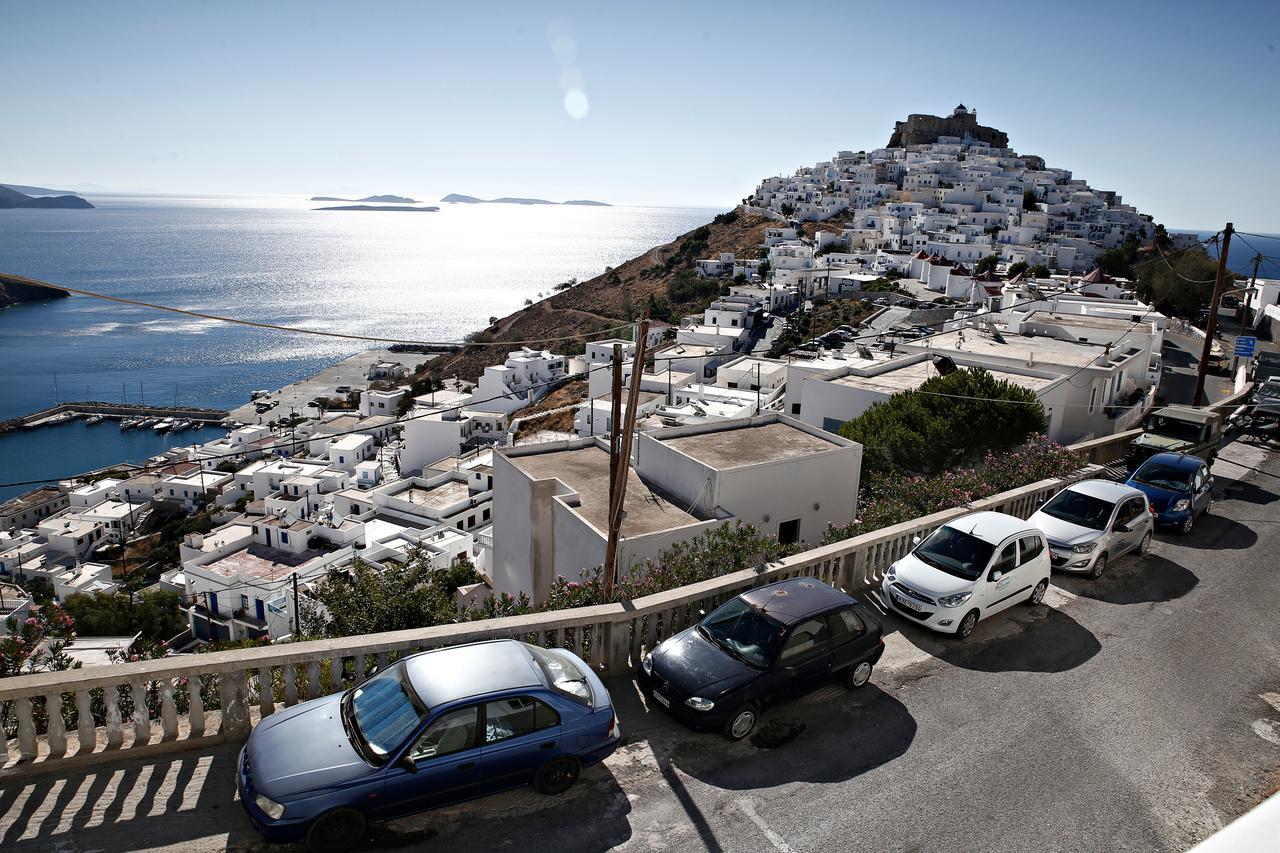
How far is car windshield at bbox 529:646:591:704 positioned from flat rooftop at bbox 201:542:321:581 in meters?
35.8

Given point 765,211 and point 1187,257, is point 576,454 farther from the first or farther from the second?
point 765,211

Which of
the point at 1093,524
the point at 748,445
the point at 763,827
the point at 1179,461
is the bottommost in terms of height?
the point at 763,827

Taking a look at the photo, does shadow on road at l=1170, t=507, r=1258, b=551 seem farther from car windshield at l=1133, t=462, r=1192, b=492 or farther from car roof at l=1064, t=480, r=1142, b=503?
car roof at l=1064, t=480, r=1142, b=503

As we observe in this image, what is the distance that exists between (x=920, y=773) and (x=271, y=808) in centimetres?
498

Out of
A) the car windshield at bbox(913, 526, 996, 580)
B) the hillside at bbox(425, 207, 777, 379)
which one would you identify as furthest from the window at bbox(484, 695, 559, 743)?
the hillside at bbox(425, 207, 777, 379)

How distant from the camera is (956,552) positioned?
944 cm

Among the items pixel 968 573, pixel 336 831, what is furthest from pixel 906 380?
pixel 336 831

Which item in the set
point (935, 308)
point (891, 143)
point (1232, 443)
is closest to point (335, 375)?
point (935, 308)

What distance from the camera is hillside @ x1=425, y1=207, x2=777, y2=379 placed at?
104 m

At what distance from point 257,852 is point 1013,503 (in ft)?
36.5

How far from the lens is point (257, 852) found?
5.11m

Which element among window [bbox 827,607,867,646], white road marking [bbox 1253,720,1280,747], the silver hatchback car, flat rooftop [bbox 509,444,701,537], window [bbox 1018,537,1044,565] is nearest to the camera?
white road marking [bbox 1253,720,1280,747]

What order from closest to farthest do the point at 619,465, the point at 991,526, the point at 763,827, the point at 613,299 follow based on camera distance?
the point at 763,827 → the point at 619,465 → the point at 991,526 → the point at 613,299

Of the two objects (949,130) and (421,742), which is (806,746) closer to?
(421,742)
